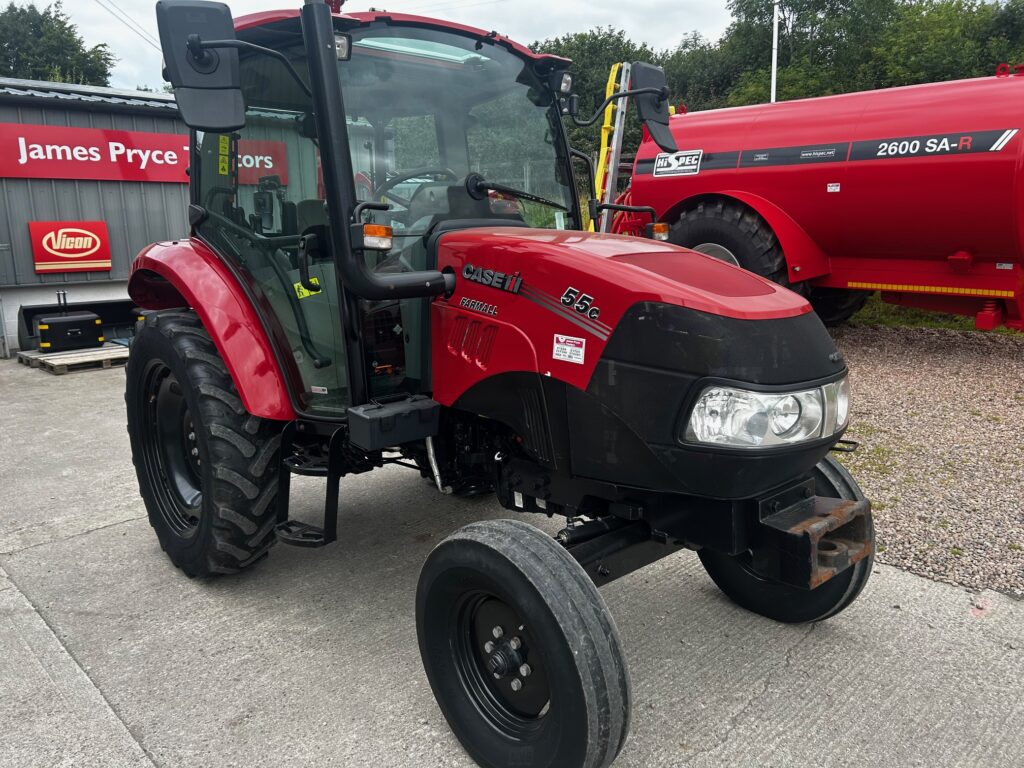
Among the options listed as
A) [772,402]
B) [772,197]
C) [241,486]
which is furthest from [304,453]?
[772,197]

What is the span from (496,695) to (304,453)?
139cm

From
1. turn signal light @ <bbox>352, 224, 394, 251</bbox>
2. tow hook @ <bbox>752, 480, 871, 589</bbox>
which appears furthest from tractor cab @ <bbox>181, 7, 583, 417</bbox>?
tow hook @ <bbox>752, 480, 871, 589</bbox>

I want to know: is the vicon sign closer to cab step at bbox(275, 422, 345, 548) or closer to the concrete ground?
the concrete ground

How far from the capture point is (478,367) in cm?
252

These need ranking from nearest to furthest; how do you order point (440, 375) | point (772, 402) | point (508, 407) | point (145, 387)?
point (772, 402) → point (508, 407) → point (440, 375) → point (145, 387)

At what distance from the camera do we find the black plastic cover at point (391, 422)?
2.60m

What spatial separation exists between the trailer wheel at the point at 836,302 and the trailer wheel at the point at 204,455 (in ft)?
21.3

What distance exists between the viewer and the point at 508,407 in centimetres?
249

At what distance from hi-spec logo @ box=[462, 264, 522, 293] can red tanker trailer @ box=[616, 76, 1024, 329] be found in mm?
5188

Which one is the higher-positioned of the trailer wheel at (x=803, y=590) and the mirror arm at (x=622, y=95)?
the mirror arm at (x=622, y=95)

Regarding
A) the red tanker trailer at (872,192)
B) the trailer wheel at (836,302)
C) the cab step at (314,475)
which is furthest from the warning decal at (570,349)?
the trailer wheel at (836,302)

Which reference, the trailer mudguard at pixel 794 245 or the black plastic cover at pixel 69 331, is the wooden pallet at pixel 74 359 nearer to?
the black plastic cover at pixel 69 331

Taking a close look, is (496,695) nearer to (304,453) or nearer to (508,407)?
(508,407)

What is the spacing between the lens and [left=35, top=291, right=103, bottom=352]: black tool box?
27.7 ft
